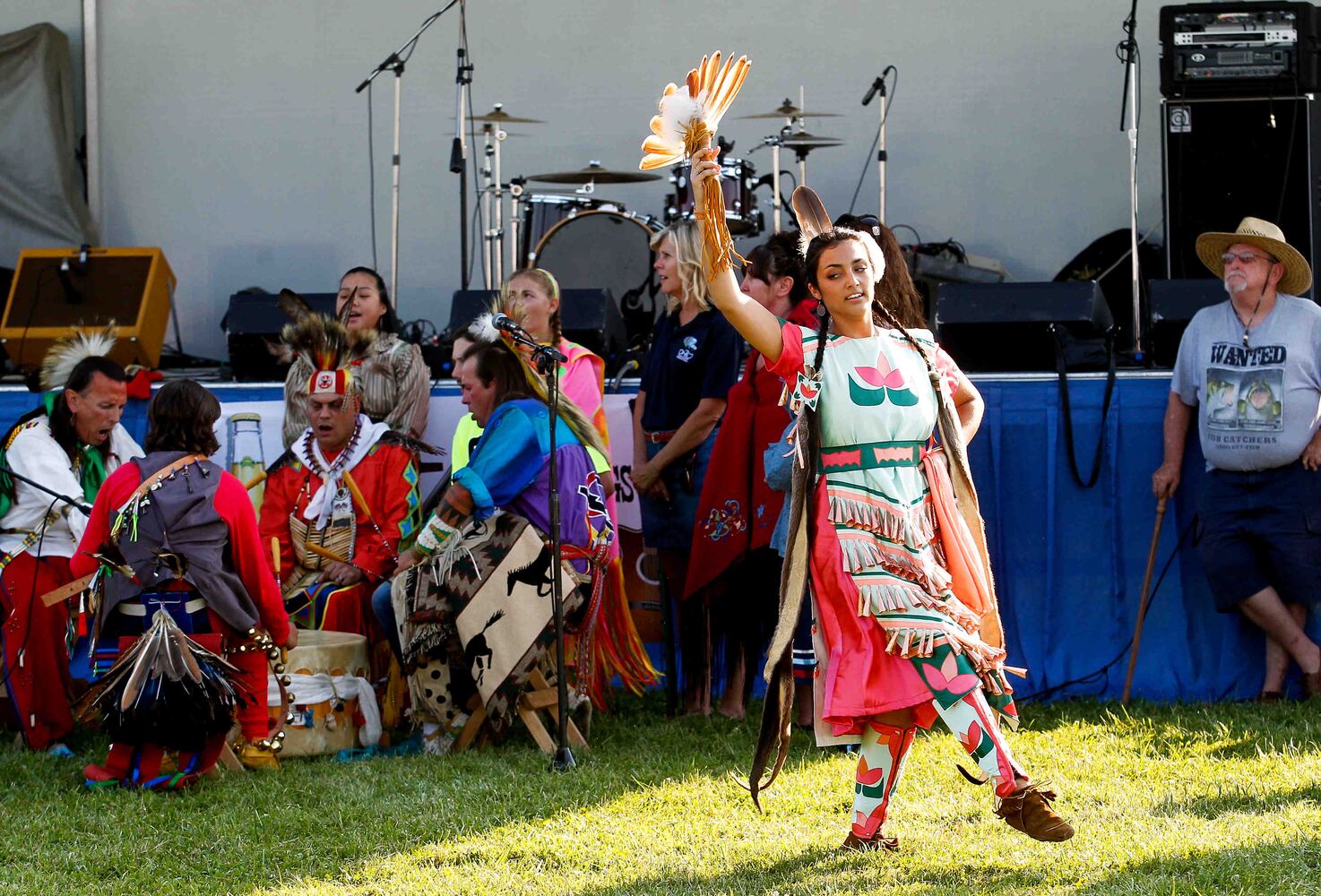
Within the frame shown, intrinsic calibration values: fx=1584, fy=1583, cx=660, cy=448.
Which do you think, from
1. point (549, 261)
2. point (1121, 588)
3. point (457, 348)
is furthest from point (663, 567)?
point (549, 261)

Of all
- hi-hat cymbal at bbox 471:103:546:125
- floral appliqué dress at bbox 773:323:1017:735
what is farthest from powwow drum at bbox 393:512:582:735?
hi-hat cymbal at bbox 471:103:546:125

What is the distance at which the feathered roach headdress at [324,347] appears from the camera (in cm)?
592

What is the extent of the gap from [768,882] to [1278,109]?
515cm

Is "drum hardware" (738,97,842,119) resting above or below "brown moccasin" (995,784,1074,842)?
above

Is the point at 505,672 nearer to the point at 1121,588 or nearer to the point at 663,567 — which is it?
the point at 663,567

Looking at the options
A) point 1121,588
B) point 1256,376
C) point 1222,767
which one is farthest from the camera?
point 1121,588

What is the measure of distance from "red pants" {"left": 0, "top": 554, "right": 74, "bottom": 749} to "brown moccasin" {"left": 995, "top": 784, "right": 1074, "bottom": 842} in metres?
3.58

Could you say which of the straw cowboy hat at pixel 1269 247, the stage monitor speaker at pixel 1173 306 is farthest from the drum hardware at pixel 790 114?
the straw cowboy hat at pixel 1269 247

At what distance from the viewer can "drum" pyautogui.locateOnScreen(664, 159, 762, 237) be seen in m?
8.69

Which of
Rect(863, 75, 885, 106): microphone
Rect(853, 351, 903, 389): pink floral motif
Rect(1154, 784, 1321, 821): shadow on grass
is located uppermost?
Rect(863, 75, 885, 106): microphone

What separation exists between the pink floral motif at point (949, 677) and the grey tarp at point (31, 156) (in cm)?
716

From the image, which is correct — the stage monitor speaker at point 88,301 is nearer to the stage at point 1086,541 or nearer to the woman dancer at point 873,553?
the stage at point 1086,541

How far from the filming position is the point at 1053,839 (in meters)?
3.66

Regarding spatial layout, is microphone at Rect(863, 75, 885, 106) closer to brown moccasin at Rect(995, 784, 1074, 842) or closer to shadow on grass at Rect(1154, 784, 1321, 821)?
shadow on grass at Rect(1154, 784, 1321, 821)
